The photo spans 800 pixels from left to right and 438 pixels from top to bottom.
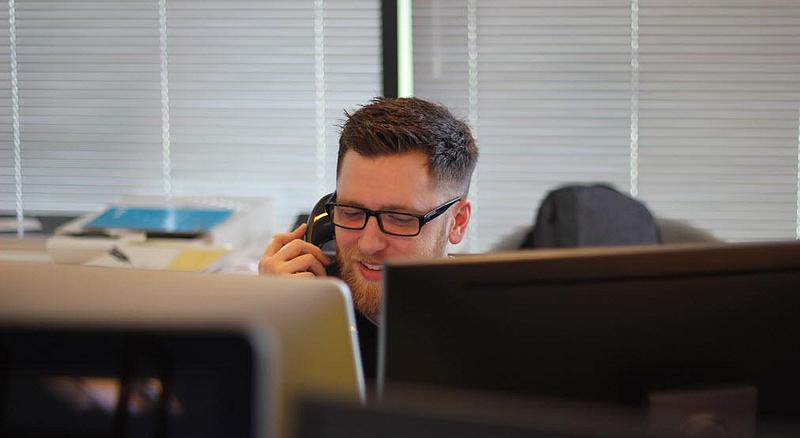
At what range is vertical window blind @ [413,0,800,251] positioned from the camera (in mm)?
3367

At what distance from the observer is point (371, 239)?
6.28ft

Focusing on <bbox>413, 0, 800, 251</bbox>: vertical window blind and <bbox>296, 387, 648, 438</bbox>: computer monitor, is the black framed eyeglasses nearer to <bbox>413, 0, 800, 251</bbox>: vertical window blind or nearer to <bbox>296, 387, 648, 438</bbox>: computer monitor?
<bbox>296, 387, 648, 438</bbox>: computer monitor

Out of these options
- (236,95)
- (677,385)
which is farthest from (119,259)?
(677,385)

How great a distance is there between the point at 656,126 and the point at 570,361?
7.86ft

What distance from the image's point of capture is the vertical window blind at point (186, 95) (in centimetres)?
346

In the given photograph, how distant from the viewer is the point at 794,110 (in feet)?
11.1

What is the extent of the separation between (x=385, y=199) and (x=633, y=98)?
1.71 meters

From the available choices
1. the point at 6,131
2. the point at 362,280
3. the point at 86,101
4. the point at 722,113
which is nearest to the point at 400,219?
the point at 362,280

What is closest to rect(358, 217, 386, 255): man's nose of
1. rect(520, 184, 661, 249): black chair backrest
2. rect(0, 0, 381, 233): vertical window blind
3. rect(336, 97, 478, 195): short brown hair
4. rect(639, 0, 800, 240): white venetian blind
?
rect(336, 97, 478, 195): short brown hair

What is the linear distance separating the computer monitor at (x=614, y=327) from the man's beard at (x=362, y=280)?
68 centimetres

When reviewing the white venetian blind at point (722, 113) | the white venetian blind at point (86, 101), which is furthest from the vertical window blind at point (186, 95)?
the white venetian blind at point (722, 113)

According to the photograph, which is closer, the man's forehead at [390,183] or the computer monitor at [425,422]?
the computer monitor at [425,422]

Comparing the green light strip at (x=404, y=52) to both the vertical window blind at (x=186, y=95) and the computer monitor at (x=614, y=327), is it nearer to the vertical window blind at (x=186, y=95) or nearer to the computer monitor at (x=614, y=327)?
the vertical window blind at (x=186, y=95)

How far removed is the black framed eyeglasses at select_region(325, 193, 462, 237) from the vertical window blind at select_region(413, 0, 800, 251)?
1552 mm
